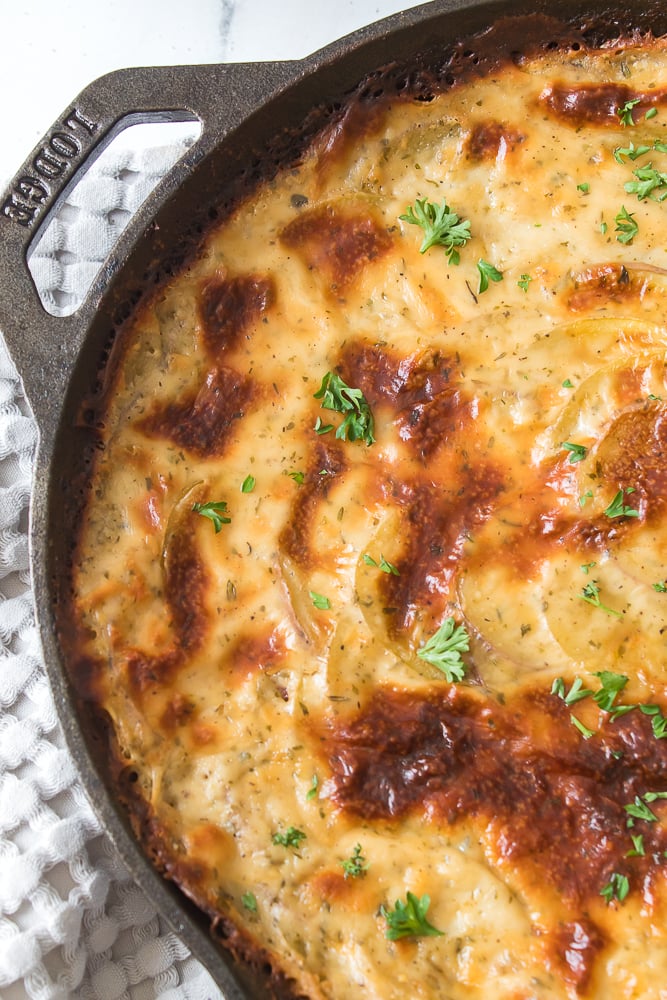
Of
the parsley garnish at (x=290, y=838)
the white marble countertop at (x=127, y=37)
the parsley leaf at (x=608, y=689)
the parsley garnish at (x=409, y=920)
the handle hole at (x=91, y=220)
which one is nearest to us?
the parsley garnish at (x=409, y=920)

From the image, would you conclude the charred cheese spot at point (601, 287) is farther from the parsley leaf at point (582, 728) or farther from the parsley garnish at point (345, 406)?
the parsley leaf at point (582, 728)

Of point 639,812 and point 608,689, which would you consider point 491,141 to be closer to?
point 608,689

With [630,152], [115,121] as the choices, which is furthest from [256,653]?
[630,152]

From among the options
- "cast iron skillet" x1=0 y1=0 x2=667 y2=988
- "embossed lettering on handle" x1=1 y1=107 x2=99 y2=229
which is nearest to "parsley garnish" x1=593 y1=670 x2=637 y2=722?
"cast iron skillet" x1=0 y1=0 x2=667 y2=988

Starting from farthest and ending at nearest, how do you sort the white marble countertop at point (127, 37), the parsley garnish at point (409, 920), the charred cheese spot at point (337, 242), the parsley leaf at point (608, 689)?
the white marble countertop at point (127, 37)
the charred cheese spot at point (337, 242)
the parsley leaf at point (608, 689)
the parsley garnish at point (409, 920)

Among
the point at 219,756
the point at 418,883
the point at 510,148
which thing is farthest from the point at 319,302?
the point at 418,883

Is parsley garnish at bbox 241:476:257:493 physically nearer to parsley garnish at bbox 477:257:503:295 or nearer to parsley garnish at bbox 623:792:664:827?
parsley garnish at bbox 477:257:503:295

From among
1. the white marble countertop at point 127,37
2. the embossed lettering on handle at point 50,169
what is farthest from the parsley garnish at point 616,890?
the white marble countertop at point 127,37

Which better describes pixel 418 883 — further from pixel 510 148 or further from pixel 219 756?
pixel 510 148
